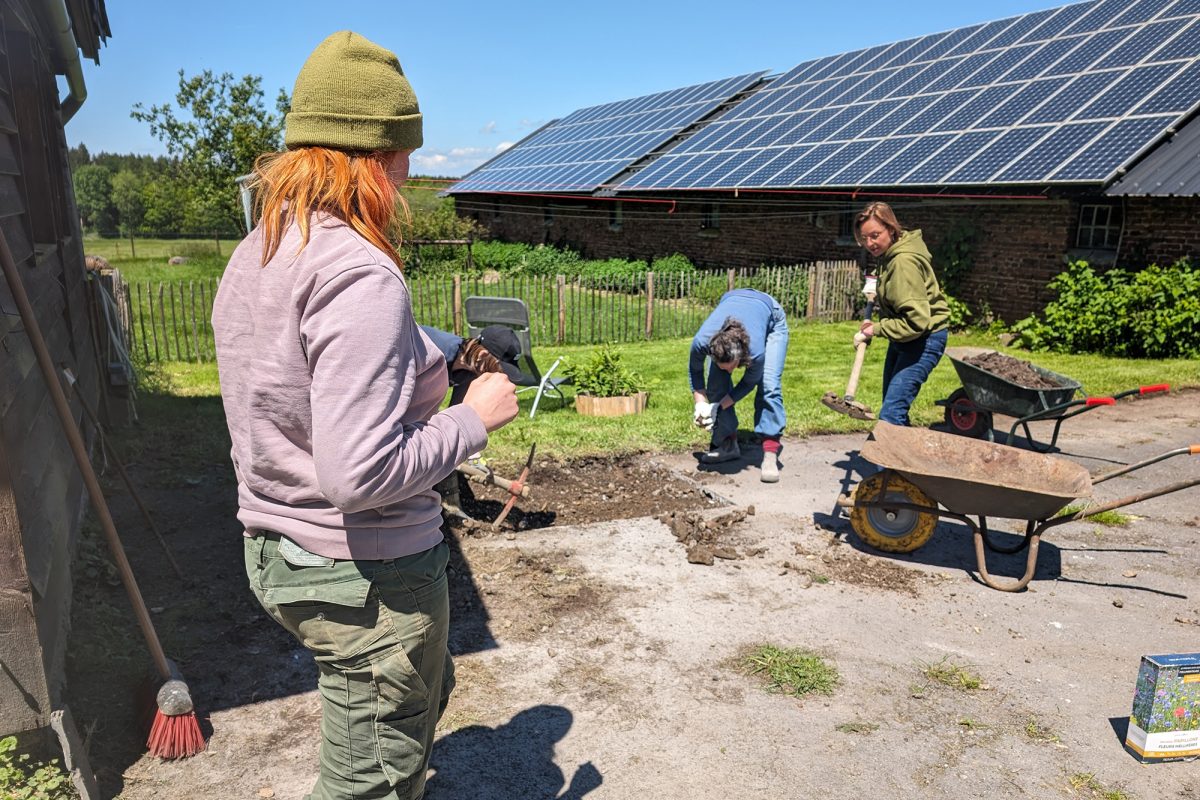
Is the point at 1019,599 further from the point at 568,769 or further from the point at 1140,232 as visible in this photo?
the point at 1140,232

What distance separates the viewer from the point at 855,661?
396cm

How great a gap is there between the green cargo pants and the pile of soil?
6405 mm

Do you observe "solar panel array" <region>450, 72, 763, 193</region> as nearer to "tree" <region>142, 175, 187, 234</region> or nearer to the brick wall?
the brick wall

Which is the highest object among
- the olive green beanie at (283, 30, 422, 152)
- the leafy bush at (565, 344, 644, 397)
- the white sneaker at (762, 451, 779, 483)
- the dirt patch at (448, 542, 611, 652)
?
the olive green beanie at (283, 30, 422, 152)

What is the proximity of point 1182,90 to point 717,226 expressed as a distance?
9.83 meters

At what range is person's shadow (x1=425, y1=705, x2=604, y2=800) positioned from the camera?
3002mm

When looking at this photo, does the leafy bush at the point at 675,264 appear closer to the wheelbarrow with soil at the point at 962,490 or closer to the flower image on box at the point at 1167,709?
the wheelbarrow with soil at the point at 962,490

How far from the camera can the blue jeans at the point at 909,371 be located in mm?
5988

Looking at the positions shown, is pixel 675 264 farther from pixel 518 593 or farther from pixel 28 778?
pixel 28 778

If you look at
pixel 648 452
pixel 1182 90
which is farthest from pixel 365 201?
pixel 1182 90

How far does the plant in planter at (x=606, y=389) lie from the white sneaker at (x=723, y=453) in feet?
5.09

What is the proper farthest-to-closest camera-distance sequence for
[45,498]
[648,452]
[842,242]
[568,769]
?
[842,242] → [648,452] → [45,498] → [568,769]

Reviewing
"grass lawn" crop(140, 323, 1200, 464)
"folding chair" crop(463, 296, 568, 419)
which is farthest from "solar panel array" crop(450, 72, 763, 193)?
"folding chair" crop(463, 296, 568, 419)

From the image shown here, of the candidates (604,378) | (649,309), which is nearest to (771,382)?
(604,378)
